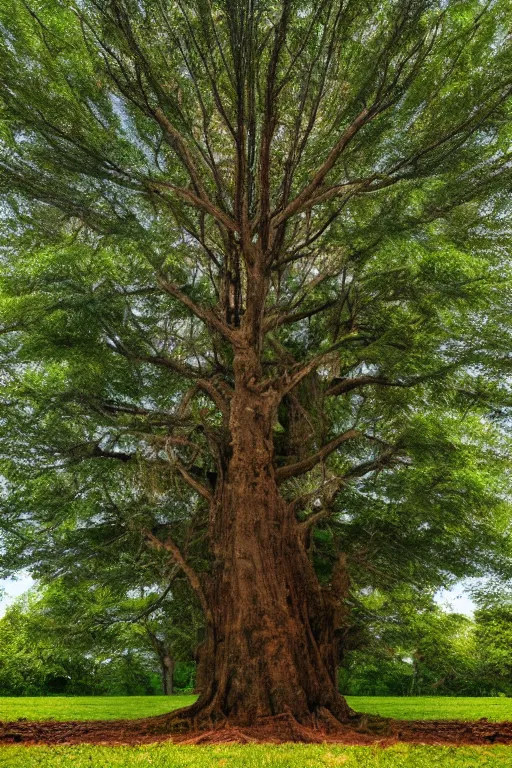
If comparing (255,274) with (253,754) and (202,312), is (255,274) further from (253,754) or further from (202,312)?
(253,754)

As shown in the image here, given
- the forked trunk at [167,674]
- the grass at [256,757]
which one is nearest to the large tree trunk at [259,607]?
the grass at [256,757]

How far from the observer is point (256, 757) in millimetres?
4652

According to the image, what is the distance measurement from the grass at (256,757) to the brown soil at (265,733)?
2.37 ft

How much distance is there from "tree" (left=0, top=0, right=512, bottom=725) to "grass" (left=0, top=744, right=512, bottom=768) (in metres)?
1.84

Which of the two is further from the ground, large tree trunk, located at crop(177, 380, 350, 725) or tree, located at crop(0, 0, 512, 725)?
tree, located at crop(0, 0, 512, 725)

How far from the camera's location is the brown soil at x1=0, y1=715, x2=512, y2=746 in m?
6.12

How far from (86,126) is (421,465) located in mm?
7571

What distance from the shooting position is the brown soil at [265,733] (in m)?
6.12

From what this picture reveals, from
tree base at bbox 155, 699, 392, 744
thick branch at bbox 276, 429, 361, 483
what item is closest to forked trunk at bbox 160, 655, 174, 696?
thick branch at bbox 276, 429, 361, 483

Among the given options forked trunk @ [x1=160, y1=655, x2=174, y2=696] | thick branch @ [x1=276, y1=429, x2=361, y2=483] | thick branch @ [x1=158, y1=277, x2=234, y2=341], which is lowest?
forked trunk @ [x1=160, y1=655, x2=174, y2=696]

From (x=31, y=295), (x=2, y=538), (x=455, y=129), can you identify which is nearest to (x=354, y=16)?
(x=455, y=129)

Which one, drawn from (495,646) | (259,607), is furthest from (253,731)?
(495,646)

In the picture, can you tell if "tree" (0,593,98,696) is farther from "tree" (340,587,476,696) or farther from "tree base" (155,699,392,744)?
"tree base" (155,699,392,744)

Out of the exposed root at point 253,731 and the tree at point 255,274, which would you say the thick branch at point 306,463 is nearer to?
the tree at point 255,274
